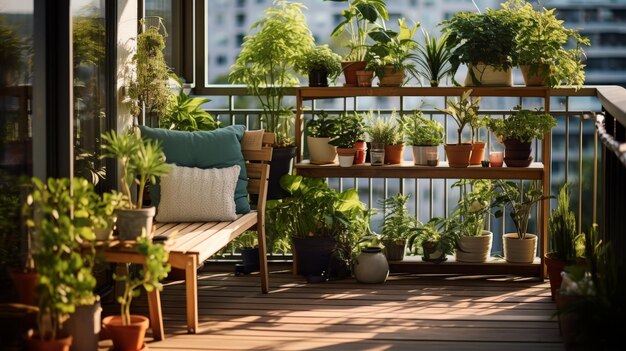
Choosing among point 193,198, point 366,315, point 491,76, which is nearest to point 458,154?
point 491,76

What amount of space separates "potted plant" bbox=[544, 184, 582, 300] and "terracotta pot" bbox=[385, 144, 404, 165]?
1105 millimetres

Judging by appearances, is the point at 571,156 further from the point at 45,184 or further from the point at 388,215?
the point at 45,184

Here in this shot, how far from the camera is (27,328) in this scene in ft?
13.6

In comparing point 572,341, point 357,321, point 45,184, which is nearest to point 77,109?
point 45,184

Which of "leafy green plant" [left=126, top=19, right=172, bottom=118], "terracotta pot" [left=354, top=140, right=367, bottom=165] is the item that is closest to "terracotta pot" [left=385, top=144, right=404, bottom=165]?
"terracotta pot" [left=354, top=140, right=367, bottom=165]

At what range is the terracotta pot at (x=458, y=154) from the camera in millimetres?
6008

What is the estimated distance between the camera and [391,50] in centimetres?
614

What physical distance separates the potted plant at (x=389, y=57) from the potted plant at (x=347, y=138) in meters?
0.28

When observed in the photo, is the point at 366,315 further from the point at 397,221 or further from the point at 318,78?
the point at 318,78

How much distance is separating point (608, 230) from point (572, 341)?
4.29 ft

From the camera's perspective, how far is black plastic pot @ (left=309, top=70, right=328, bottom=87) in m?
6.18

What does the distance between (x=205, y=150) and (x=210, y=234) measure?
2.35 feet

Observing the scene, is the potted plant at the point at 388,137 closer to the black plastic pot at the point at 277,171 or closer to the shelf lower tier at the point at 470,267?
the black plastic pot at the point at 277,171

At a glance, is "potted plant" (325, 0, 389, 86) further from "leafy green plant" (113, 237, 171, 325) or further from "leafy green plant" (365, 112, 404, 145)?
"leafy green plant" (113, 237, 171, 325)
